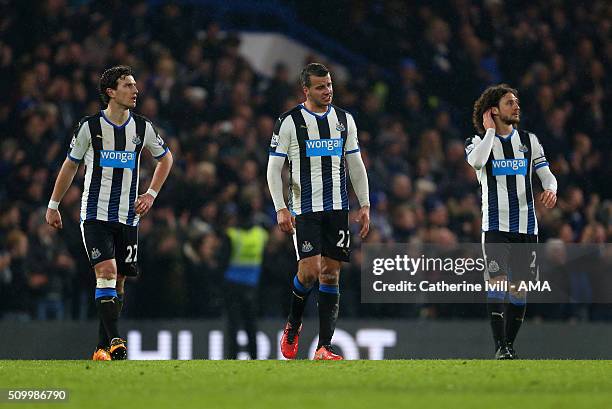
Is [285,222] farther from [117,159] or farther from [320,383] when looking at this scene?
[320,383]

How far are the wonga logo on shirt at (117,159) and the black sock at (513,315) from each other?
2799 millimetres

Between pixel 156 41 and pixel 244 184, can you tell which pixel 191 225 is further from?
pixel 156 41

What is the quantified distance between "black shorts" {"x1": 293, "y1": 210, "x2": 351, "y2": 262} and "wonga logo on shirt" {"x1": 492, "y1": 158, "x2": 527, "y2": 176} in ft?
3.85

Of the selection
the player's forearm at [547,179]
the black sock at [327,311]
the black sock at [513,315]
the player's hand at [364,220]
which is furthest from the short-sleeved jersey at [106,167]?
the player's forearm at [547,179]

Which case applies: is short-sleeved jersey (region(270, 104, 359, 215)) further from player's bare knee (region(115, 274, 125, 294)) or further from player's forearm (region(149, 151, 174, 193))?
player's bare knee (region(115, 274, 125, 294))

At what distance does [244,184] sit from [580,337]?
3863 millimetres

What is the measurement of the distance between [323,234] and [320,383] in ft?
6.59

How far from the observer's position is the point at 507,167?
8172mm

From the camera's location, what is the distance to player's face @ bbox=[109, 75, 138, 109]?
7.78m

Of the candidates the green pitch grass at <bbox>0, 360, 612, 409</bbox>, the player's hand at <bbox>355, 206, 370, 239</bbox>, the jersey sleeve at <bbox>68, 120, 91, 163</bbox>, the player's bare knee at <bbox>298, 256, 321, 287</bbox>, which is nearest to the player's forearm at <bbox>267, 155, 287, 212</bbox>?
the player's bare knee at <bbox>298, 256, 321, 287</bbox>

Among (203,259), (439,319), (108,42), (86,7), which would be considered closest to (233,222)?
(203,259)

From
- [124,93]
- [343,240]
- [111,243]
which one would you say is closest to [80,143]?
[124,93]

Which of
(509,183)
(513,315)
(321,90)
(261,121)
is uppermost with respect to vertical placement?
(261,121)

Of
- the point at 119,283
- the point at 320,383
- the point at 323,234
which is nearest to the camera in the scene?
the point at 320,383
